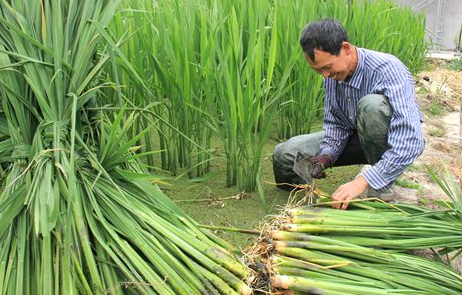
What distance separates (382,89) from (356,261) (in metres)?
0.70

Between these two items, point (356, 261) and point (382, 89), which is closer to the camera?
point (356, 261)

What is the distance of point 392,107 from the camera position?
1.82 meters

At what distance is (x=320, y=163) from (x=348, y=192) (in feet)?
1.38

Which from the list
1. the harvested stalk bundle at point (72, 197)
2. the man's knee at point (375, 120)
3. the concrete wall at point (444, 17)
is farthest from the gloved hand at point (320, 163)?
the concrete wall at point (444, 17)

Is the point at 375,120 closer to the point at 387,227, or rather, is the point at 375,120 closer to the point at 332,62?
the point at 332,62

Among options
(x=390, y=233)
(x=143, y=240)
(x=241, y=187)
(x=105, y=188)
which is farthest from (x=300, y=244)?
(x=241, y=187)

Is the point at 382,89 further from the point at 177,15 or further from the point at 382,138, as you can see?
the point at 177,15

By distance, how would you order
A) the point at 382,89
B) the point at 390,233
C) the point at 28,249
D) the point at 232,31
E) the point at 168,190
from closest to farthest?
the point at 28,249 < the point at 390,233 < the point at 382,89 < the point at 232,31 < the point at 168,190

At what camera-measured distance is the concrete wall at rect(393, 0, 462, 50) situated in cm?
863

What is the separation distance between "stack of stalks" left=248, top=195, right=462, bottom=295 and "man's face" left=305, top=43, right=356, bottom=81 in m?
0.49

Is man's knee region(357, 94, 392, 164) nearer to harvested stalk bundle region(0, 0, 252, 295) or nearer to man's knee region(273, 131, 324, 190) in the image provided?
man's knee region(273, 131, 324, 190)

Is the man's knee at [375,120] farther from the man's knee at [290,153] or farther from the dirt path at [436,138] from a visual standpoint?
the man's knee at [290,153]

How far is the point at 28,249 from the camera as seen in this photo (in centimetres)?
127

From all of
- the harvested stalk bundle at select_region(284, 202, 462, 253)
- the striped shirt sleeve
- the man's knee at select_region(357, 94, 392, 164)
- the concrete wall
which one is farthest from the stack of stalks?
the concrete wall
